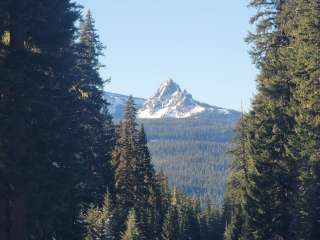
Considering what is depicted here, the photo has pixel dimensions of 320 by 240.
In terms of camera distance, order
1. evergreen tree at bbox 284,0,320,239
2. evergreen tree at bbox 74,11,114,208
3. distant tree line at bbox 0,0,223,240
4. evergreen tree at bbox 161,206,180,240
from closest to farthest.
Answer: distant tree line at bbox 0,0,223,240, evergreen tree at bbox 284,0,320,239, evergreen tree at bbox 74,11,114,208, evergreen tree at bbox 161,206,180,240

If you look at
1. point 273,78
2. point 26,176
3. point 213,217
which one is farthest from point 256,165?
point 213,217

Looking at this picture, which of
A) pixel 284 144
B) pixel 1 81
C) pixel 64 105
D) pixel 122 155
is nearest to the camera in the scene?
pixel 1 81

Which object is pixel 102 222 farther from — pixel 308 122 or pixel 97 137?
pixel 308 122

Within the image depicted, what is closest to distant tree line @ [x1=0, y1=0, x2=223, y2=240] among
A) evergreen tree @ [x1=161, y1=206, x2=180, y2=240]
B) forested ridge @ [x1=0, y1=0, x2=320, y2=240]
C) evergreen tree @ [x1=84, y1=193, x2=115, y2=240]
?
forested ridge @ [x1=0, y1=0, x2=320, y2=240]

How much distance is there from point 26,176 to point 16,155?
835mm

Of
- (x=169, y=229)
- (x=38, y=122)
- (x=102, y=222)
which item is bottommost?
(x=169, y=229)

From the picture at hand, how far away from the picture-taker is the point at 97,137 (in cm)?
4031

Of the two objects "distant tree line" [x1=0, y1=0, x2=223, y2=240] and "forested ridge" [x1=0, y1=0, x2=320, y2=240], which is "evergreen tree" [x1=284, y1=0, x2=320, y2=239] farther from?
"distant tree line" [x1=0, y1=0, x2=223, y2=240]

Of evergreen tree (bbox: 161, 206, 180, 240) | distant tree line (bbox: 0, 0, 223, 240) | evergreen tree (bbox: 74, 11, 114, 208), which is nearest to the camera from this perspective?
distant tree line (bbox: 0, 0, 223, 240)

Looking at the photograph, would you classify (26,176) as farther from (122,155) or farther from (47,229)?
(122,155)

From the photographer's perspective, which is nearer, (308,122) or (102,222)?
(308,122)

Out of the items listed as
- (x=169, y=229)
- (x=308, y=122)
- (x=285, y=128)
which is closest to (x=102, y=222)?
(x=285, y=128)

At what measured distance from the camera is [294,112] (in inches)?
1271

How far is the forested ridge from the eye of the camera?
19.5m
